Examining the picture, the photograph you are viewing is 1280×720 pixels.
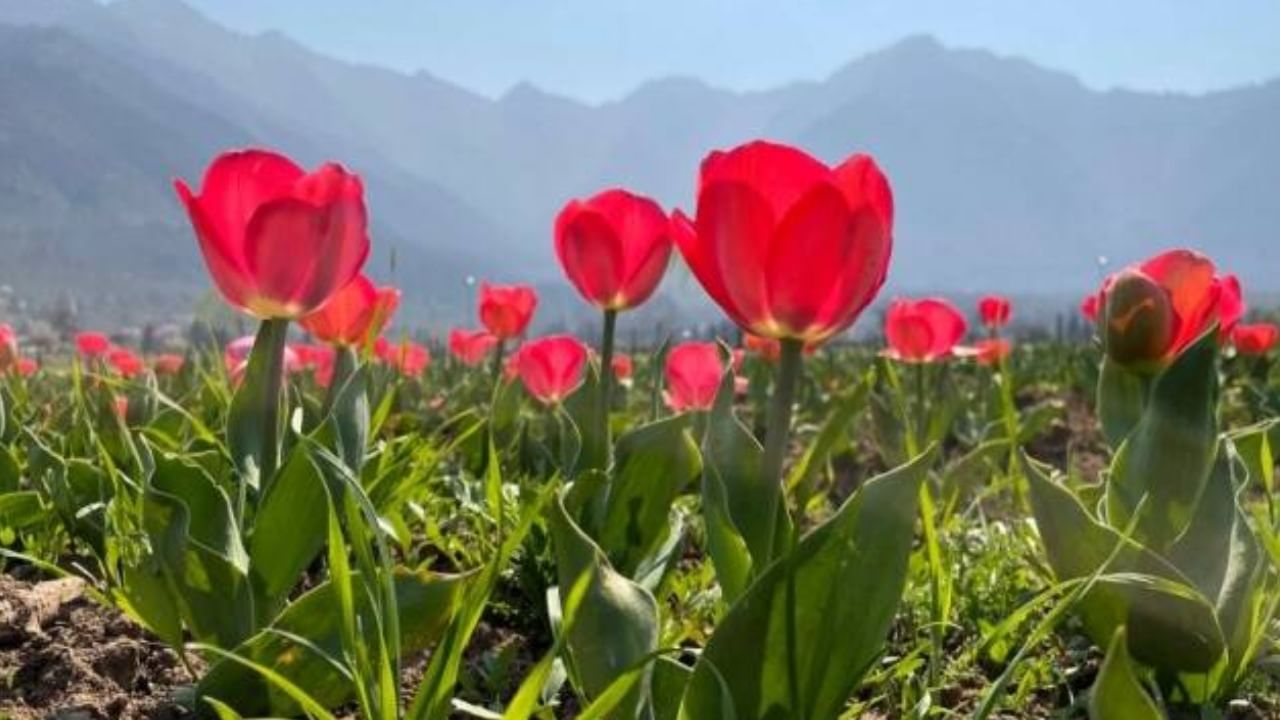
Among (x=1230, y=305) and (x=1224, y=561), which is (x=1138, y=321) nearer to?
(x=1224, y=561)

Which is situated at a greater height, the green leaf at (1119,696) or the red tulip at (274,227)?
the red tulip at (274,227)

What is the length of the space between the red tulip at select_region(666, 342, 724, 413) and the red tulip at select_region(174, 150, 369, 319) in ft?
4.79

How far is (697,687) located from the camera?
1170 mm

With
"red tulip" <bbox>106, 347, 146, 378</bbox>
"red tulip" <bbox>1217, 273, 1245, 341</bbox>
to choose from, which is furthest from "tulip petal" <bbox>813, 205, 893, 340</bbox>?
"red tulip" <bbox>106, 347, 146, 378</bbox>

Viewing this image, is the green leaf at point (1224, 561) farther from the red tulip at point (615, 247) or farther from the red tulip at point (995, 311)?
the red tulip at point (995, 311)

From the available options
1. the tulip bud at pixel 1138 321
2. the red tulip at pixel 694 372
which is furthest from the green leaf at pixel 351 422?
the red tulip at pixel 694 372

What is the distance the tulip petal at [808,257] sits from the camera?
114 centimetres

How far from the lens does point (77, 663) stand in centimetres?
160

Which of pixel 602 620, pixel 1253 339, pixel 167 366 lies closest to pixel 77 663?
pixel 602 620

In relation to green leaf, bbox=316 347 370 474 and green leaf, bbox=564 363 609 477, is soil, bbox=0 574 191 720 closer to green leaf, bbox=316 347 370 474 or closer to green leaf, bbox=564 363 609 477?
green leaf, bbox=316 347 370 474

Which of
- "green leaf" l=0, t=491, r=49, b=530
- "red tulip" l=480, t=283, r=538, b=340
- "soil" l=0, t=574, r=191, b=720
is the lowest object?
"soil" l=0, t=574, r=191, b=720

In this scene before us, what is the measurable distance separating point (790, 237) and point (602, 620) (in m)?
0.42

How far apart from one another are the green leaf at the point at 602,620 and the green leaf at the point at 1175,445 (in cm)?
66

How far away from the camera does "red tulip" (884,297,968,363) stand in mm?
3891
